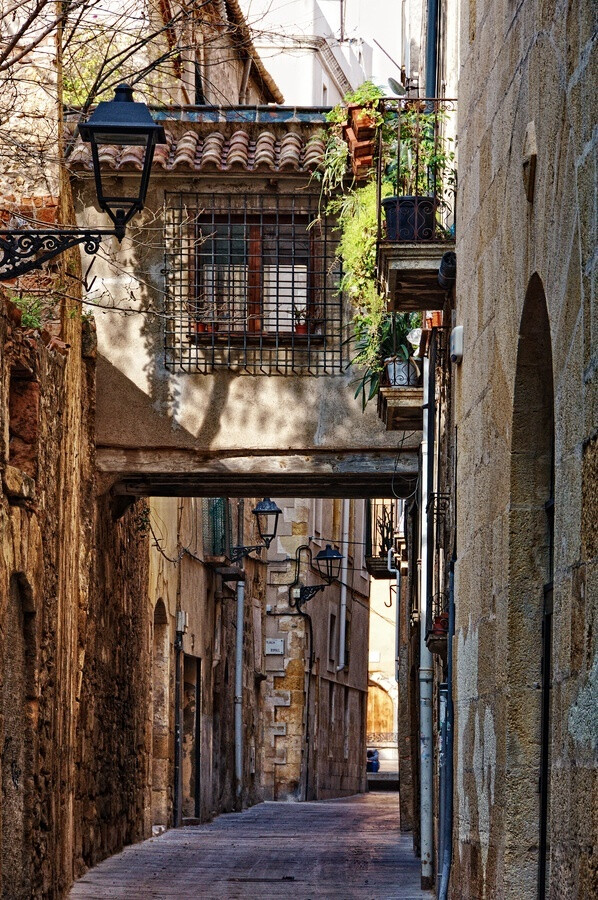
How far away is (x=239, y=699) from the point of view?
87.1 ft

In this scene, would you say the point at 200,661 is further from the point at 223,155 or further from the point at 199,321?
the point at 223,155

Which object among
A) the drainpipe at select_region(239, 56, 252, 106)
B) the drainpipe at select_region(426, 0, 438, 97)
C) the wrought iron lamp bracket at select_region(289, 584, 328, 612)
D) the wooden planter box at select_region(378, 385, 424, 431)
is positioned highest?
the drainpipe at select_region(239, 56, 252, 106)

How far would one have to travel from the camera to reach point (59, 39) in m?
12.4

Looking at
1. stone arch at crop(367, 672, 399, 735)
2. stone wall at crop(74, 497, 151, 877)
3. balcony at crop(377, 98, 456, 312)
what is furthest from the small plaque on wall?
stone arch at crop(367, 672, 399, 735)

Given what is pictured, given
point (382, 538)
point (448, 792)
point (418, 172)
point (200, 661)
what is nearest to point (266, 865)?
point (448, 792)

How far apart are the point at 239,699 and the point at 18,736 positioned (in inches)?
628

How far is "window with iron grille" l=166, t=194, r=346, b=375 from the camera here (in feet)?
44.8

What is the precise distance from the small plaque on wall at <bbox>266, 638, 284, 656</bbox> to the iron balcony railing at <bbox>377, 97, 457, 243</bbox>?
1948 centimetres

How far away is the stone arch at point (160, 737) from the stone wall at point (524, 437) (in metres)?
12.3

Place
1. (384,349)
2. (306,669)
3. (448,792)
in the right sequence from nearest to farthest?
1. (448,792)
2. (384,349)
3. (306,669)

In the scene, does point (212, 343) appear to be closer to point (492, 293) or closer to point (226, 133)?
point (226, 133)

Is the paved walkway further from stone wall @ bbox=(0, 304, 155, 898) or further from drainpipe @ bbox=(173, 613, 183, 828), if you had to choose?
stone wall @ bbox=(0, 304, 155, 898)

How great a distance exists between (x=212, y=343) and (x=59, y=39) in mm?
2940

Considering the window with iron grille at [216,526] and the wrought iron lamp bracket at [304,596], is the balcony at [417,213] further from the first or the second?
the wrought iron lamp bracket at [304,596]
